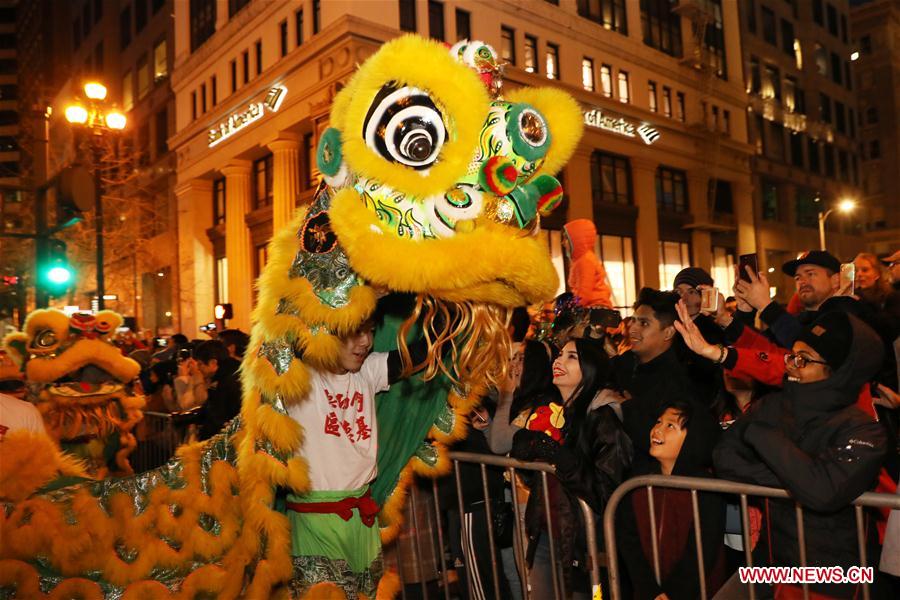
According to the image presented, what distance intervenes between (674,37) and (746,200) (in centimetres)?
889

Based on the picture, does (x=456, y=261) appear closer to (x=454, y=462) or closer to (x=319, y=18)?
(x=454, y=462)

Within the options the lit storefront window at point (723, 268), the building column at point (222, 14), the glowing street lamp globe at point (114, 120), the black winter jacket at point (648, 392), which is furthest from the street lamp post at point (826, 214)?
the black winter jacket at point (648, 392)

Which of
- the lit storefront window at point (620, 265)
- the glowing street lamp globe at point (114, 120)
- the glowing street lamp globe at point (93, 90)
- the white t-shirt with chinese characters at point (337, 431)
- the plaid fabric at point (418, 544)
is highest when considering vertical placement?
the glowing street lamp globe at point (93, 90)

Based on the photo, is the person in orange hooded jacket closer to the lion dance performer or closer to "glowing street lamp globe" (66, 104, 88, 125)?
the lion dance performer

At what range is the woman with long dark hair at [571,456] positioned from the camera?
Result: 3.67 metres

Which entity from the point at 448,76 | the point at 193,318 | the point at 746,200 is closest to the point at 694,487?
the point at 448,76

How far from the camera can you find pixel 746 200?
3656cm

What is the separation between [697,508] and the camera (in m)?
3.37

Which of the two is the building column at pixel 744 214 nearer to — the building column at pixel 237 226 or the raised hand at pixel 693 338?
the building column at pixel 237 226

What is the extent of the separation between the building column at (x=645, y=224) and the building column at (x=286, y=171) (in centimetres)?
1408

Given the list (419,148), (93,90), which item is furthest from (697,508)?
(93,90)

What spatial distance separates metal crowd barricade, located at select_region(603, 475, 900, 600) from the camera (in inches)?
116

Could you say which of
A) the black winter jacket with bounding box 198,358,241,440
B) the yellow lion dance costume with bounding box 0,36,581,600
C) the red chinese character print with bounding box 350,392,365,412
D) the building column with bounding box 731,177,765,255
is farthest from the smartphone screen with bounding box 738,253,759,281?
the building column with bounding box 731,177,765,255

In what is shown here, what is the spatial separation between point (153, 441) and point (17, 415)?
4.59 m
